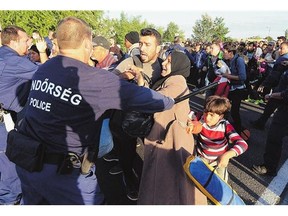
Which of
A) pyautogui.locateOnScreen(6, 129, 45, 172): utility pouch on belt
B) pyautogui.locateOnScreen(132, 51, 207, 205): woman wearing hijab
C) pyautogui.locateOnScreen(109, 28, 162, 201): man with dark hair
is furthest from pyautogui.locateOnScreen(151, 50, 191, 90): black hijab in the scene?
pyautogui.locateOnScreen(6, 129, 45, 172): utility pouch on belt

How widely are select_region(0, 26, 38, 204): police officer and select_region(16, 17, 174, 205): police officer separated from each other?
918 millimetres

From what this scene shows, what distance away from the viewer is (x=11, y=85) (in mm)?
2672

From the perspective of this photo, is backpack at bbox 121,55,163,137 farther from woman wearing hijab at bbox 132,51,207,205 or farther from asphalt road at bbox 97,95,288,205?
asphalt road at bbox 97,95,288,205

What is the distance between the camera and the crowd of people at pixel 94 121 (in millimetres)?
1750

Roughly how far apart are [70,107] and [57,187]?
55cm

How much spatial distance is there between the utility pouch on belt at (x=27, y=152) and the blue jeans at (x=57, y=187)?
0.06 meters

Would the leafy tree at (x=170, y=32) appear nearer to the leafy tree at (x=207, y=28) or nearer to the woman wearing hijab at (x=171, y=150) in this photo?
the leafy tree at (x=207, y=28)

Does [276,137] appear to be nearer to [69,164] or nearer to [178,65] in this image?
[178,65]

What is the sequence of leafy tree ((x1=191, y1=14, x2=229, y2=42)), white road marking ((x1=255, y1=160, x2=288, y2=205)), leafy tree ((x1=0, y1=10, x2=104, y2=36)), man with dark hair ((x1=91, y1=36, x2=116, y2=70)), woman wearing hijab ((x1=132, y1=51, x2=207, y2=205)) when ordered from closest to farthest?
A: woman wearing hijab ((x1=132, y1=51, x2=207, y2=205)) < white road marking ((x1=255, y1=160, x2=288, y2=205)) < man with dark hair ((x1=91, y1=36, x2=116, y2=70)) < leafy tree ((x1=0, y1=10, x2=104, y2=36)) < leafy tree ((x1=191, y1=14, x2=229, y2=42))

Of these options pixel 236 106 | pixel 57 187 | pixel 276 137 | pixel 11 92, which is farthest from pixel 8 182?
pixel 236 106

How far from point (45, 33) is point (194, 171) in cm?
1202

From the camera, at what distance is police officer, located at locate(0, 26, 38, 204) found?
2623mm

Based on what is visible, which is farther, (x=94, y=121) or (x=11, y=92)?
(x=11, y=92)

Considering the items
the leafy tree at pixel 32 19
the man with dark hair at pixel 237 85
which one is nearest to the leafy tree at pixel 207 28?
the leafy tree at pixel 32 19
